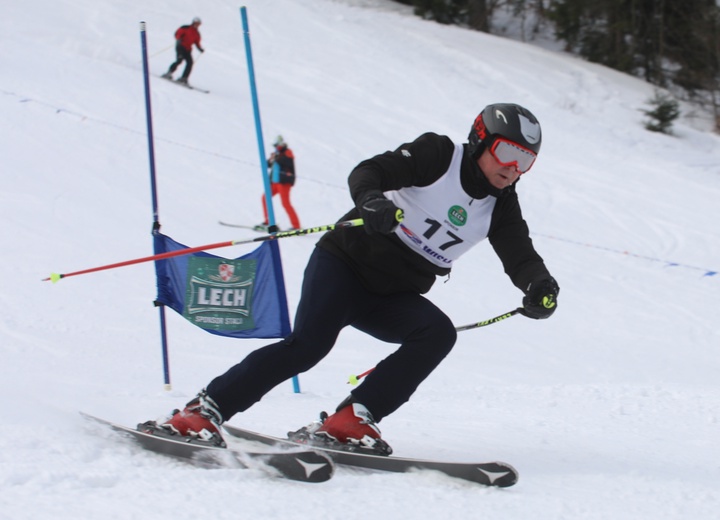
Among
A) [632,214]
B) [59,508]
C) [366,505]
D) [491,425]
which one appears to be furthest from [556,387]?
[632,214]

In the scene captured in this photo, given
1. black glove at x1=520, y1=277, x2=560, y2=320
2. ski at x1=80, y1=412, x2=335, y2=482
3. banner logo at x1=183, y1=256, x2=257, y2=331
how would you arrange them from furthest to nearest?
banner logo at x1=183, y1=256, x2=257, y2=331 → black glove at x1=520, y1=277, x2=560, y2=320 → ski at x1=80, y1=412, x2=335, y2=482

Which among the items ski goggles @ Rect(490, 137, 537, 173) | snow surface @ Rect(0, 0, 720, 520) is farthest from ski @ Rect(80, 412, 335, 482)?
ski goggles @ Rect(490, 137, 537, 173)

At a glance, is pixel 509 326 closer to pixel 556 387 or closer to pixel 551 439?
pixel 556 387

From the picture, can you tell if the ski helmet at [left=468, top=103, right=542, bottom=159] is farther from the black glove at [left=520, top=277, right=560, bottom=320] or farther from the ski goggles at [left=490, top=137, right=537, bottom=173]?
the black glove at [left=520, top=277, right=560, bottom=320]

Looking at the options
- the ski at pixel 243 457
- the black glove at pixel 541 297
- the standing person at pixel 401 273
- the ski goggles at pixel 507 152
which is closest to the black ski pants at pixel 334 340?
the standing person at pixel 401 273

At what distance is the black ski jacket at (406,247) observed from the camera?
118 inches

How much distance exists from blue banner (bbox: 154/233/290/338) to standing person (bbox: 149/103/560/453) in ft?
4.69

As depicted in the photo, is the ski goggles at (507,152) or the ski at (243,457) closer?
the ski at (243,457)

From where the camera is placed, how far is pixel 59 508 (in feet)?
7.41

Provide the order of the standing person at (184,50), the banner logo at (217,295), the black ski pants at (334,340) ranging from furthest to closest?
the standing person at (184,50), the banner logo at (217,295), the black ski pants at (334,340)

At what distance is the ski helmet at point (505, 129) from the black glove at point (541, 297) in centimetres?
52

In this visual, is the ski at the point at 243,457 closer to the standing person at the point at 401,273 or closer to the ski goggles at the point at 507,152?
→ the standing person at the point at 401,273

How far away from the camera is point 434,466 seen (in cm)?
290

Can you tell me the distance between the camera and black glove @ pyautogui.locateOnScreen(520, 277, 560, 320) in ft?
10.2
